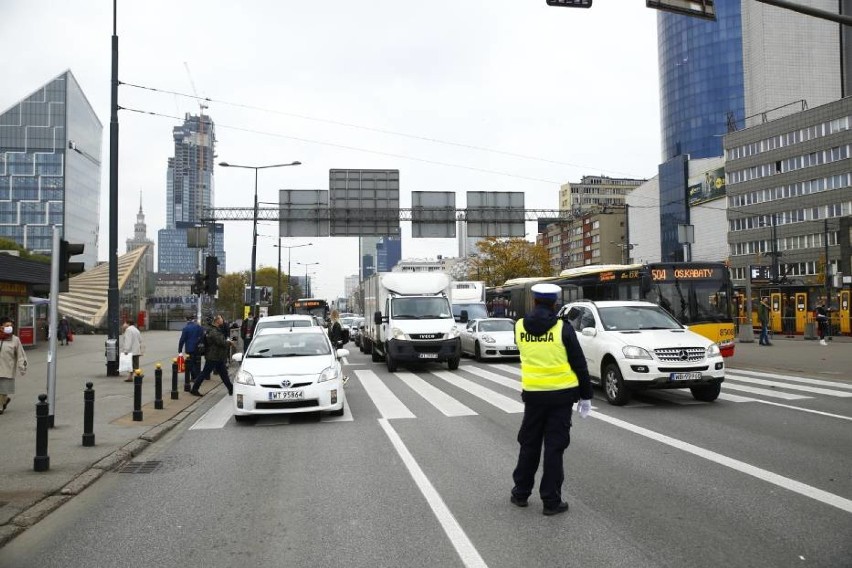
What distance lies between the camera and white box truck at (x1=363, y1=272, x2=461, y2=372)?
18.8m

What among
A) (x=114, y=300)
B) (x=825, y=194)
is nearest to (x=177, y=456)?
(x=114, y=300)

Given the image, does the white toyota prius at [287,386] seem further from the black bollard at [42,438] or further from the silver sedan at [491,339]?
the silver sedan at [491,339]

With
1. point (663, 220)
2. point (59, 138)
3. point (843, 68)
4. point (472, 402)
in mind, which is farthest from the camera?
point (59, 138)

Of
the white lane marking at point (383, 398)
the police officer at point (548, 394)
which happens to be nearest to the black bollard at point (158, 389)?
the white lane marking at point (383, 398)

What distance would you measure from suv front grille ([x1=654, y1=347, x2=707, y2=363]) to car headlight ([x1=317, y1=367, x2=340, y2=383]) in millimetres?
5001

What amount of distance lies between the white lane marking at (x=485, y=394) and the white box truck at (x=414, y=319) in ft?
3.05

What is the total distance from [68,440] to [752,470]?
8069mm

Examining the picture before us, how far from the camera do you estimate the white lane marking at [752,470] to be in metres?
5.59

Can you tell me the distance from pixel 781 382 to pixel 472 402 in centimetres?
694

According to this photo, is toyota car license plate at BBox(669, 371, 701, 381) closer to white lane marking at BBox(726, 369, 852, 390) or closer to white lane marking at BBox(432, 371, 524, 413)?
white lane marking at BBox(432, 371, 524, 413)

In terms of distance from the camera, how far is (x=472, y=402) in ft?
40.1

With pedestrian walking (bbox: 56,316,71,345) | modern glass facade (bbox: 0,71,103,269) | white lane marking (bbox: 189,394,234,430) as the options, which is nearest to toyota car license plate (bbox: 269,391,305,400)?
white lane marking (bbox: 189,394,234,430)

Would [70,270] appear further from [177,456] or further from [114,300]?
[114,300]

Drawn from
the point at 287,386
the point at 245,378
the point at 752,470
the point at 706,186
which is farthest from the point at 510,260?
the point at 752,470
